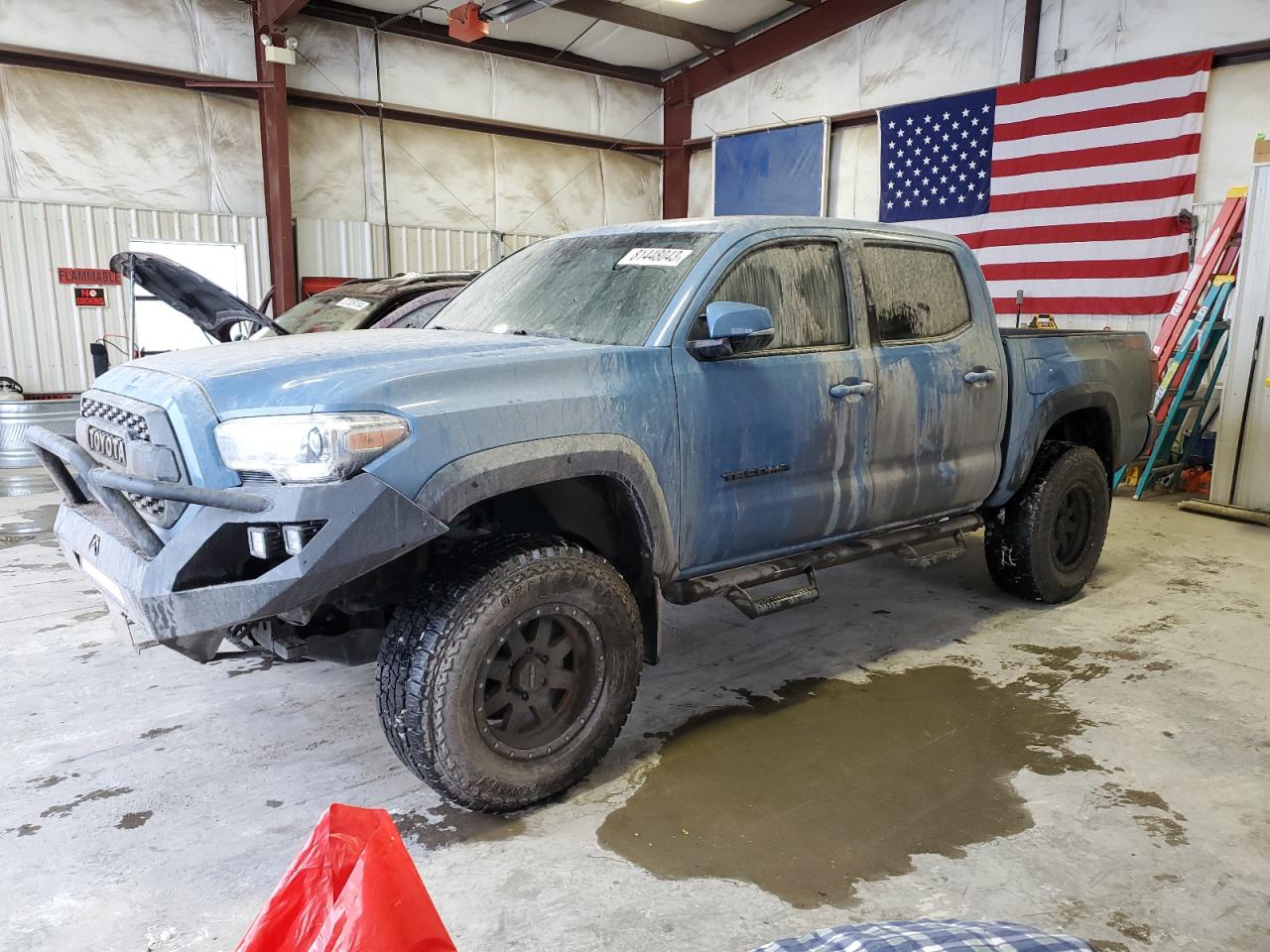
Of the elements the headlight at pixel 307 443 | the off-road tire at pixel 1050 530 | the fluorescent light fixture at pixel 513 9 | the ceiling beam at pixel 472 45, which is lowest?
the off-road tire at pixel 1050 530

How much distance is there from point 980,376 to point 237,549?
3.07 metres

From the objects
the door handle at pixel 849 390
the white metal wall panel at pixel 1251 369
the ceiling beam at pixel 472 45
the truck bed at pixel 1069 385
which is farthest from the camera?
the ceiling beam at pixel 472 45

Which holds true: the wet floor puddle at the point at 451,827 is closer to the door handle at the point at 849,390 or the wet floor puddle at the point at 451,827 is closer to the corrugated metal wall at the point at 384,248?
the door handle at the point at 849,390

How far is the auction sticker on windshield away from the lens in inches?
122

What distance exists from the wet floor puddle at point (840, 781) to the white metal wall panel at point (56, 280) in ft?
31.7

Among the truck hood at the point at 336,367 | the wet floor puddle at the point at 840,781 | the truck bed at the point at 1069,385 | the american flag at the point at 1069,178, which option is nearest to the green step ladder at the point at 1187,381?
the american flag at the point at 1069,178

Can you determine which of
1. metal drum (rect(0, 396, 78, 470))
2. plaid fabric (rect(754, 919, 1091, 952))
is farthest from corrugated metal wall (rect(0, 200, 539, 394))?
plaid fabric (rect(754, 919, 1091, 952))

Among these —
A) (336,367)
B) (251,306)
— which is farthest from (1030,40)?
(336,367)

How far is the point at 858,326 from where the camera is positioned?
3.46m

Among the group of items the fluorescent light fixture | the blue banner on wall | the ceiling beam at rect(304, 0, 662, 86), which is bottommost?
the blue banner on wall

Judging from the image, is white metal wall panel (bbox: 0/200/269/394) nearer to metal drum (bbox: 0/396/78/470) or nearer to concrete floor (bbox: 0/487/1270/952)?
metal drum (bbox: 0/396/78/470)

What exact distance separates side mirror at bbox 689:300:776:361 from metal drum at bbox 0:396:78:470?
698 cm

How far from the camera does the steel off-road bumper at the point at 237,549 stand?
2.11 metres

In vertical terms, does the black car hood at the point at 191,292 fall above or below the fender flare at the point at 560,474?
above
